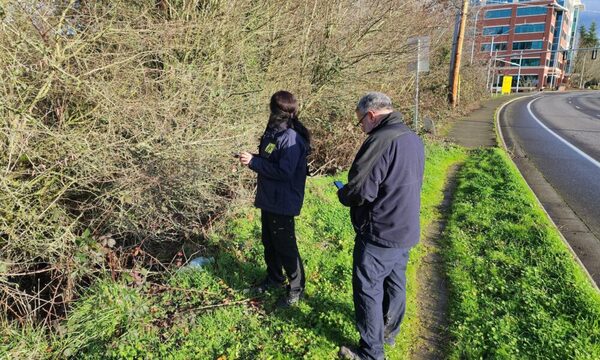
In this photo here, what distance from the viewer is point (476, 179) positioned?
25.3 feet

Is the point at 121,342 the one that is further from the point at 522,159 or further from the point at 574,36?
the point at 574,36

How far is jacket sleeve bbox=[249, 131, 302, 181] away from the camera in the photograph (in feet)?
10.9

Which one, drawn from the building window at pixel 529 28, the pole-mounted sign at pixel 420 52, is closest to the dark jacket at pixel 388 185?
the pole-mounted sign at pixel 420 52

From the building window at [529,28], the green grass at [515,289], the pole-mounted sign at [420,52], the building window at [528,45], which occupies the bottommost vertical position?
the green grass at [515,289]

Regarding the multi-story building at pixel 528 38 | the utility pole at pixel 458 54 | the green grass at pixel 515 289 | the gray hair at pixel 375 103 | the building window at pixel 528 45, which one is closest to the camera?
the gray hair at pixel 375 103

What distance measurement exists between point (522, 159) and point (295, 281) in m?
8.93

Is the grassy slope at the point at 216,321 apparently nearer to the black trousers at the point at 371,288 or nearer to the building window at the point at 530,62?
the black trousers at the point at 371,288

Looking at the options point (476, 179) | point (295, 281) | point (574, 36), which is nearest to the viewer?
point (295, 281)

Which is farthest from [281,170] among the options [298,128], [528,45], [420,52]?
[528,45]

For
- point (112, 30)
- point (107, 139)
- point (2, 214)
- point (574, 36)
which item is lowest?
point (2, 214)

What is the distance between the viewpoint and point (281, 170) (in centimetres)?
333

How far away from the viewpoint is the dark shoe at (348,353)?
119 inches

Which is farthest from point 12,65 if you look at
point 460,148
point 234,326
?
point 460,148

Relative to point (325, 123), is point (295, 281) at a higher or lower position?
lower
